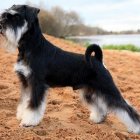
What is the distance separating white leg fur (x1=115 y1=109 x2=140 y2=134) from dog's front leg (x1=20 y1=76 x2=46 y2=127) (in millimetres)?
1131

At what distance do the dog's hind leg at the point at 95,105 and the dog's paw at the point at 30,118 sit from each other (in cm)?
85

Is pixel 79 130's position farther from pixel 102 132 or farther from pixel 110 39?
pixel 110 39

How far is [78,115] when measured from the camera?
7.48 m

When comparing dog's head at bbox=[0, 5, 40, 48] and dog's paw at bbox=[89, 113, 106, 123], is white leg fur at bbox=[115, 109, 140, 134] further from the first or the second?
dog's head at bbox=[0, 5, 40, 48]

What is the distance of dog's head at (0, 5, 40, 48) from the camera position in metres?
6.11

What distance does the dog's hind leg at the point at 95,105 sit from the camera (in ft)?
22.5

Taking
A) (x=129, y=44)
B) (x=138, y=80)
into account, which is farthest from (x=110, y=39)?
(x=138, y=80)

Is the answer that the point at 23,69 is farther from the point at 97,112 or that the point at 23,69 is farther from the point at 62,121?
the point at 97,112

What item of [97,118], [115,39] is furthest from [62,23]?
[97,118]

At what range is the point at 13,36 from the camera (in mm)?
6145

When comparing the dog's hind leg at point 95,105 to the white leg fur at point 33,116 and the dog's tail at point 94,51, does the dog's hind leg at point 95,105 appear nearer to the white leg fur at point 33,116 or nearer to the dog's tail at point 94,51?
the dog's tail at point 94,51

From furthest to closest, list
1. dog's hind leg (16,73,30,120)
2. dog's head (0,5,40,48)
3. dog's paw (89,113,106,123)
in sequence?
dog's paw (89,113,106,123) < dog's hind leg (16,73,30,120) < dog's head (0,5,40,48)

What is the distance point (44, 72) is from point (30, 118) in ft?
2.08

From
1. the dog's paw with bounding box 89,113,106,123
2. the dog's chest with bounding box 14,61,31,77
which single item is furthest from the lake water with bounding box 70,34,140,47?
the dog's chest with bounding box 14,61,31,77
